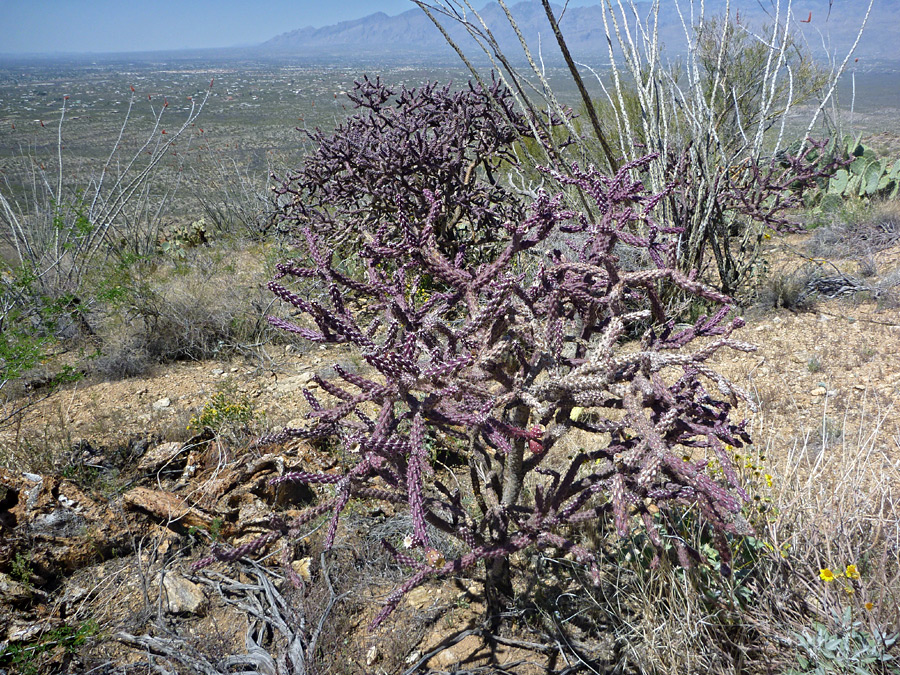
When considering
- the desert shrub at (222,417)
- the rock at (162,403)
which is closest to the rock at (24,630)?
the desert shrub at (222,417)

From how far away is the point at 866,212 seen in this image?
6.43m

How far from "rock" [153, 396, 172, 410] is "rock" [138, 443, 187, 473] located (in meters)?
0.68

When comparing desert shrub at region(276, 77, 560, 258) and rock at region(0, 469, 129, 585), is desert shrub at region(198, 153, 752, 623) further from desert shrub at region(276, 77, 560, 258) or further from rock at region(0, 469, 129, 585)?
desert shrub at region(276, 77, 560, 258)

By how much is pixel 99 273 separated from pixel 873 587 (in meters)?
6.35

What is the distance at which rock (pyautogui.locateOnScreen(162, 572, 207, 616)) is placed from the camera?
2.15m

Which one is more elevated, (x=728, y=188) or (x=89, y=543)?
(x=728, y=188)

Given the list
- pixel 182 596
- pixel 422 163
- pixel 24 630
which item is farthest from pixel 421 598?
pixel 422 163

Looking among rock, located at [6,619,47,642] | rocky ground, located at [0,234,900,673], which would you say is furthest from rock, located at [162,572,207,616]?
rock, located at [6,619,47,642]

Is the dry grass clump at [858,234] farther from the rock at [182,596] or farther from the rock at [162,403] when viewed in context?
the rock at [162,403]

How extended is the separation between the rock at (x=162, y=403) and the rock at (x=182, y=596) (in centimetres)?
182

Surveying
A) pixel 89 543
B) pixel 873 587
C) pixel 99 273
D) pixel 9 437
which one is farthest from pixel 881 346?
pixel 99 273

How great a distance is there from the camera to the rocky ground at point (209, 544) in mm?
1935

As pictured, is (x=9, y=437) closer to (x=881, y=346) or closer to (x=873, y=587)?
(x=873, y=587)

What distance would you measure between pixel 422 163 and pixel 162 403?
8.93 ft
